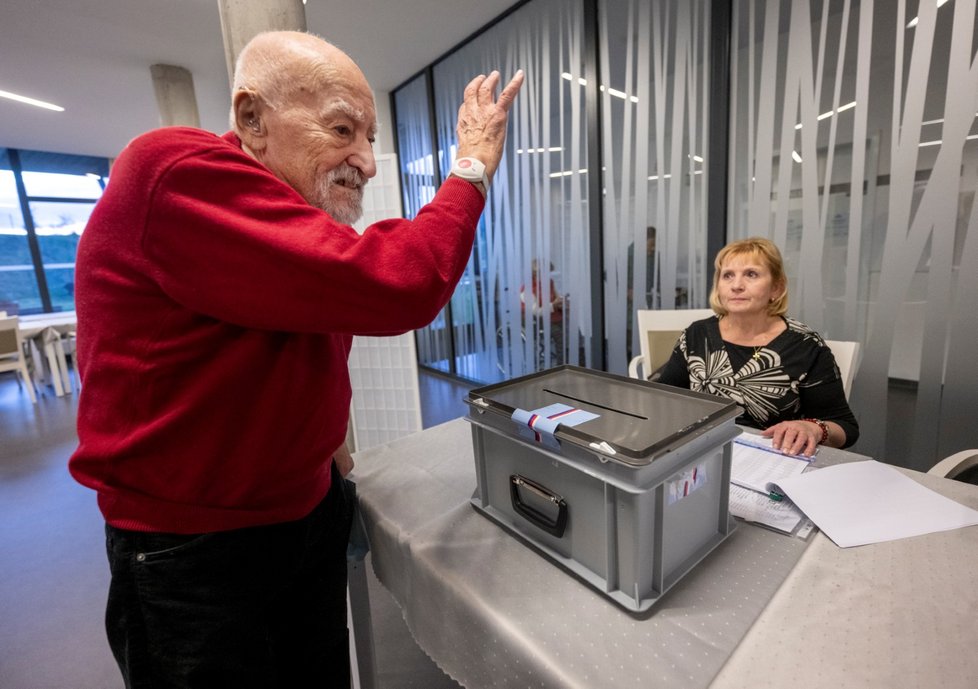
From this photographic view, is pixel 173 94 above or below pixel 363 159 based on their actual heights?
above

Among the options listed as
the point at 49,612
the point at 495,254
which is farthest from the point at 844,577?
the point at 495,254

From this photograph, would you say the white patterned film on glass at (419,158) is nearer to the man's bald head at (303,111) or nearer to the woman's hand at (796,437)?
the woman's hand at (796,437)

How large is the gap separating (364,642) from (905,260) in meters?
2.66

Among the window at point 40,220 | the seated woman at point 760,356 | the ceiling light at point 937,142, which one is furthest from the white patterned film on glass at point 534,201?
the window at point 40,220

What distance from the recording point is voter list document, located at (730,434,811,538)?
0.83 metres

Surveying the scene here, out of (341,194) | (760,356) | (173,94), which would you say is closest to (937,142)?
(760,356)

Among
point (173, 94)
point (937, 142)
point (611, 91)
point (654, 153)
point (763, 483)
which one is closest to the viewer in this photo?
point (763, 483)

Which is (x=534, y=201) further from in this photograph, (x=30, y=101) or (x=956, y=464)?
(x=30, y=101)

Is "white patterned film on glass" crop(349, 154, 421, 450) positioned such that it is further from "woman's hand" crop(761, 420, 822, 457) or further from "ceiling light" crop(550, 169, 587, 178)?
"woman's hand" crop(761, 420, 822, 457)

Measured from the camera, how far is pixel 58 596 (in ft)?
6.57

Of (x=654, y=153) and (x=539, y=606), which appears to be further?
(x=654, y=153)

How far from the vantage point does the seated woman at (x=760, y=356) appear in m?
1.48

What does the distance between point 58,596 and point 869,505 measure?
9.78ft

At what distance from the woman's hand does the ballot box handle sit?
2.36ft
